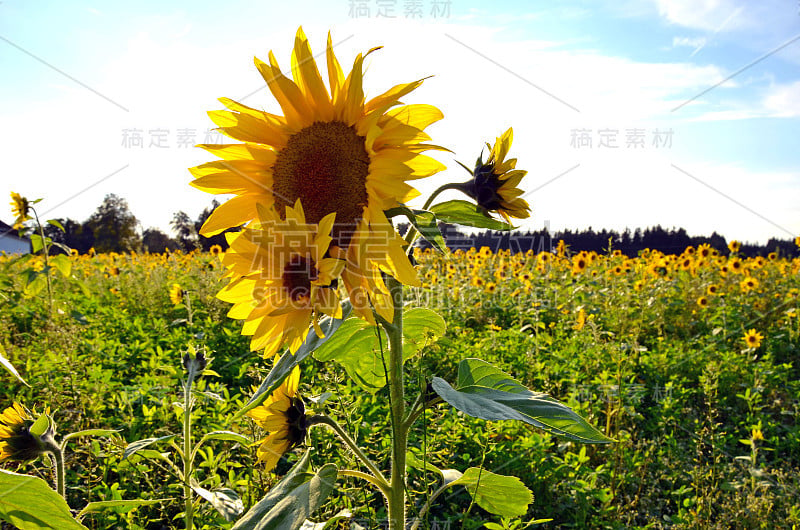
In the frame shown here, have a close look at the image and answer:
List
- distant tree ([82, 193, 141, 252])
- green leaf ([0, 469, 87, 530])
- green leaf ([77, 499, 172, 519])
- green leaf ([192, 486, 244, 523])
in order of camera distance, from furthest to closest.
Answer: distant tree ([82, 193, 141, 252]) < green leaf ([192, 486, 244, 523]) < green leaf ([77, 499, 172, 519]) < green leaf ([0, 469, 87, 530])

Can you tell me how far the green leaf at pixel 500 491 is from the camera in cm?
102

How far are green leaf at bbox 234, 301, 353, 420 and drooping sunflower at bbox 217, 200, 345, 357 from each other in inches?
0.9

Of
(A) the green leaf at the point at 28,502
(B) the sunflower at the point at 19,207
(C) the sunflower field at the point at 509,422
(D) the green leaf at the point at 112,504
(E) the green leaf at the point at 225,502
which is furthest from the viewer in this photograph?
(B) the sunflower at the point at 19,207

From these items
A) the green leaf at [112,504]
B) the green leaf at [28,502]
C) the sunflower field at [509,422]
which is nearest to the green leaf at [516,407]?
the sunflower field at [509,422]

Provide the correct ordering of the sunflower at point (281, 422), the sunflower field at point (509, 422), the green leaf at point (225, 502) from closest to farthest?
the sunflower at point (281, 422)
the green leaf at point (225, 502)
the sunflower field at point (509, 422)

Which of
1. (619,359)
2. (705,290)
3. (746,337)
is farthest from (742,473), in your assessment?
(705,290)

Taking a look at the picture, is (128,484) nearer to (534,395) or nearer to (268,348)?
(268,348)

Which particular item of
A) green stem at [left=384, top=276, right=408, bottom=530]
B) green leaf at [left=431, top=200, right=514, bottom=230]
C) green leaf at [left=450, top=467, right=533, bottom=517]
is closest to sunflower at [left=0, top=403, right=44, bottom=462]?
green stem at [left=384, top=276, right=408, bottom=530]

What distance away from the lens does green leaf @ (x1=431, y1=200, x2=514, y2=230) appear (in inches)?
32.2

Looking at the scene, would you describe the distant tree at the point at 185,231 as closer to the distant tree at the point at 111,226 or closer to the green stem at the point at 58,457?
the green stem at the point at 58,457

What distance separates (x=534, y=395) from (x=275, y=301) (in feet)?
1.39

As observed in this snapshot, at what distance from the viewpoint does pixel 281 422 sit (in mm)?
973

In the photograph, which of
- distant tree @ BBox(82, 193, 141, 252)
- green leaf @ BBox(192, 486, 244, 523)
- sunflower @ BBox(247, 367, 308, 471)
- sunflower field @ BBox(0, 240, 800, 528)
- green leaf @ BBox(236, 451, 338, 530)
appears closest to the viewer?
green leaf @ BBox(236, 451, 338, 530)

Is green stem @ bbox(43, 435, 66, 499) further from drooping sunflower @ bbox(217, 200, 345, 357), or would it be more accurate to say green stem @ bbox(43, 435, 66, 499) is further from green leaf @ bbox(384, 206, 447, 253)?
green leaf @ bbox(384, 206, 447, 253)
